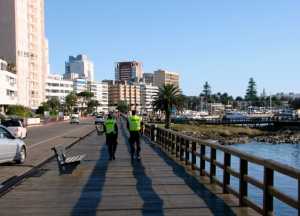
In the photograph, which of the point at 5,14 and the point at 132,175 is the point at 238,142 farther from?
the point at 5,14

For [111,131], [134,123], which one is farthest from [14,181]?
[111,131]

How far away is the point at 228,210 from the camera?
32.8 feet

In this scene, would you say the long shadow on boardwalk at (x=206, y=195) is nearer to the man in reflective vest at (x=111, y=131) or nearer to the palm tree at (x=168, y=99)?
the man in reflective vest at (x=111, y=131)

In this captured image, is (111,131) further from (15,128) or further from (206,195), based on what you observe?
(15,128)

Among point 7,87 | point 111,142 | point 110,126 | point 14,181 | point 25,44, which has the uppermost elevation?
point 25,44

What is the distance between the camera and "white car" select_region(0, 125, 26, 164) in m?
19.2

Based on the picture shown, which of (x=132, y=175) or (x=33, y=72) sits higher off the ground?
(x=33, y=72)

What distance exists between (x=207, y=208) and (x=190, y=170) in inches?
275

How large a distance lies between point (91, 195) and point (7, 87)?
371 feet

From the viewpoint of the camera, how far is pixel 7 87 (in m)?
121

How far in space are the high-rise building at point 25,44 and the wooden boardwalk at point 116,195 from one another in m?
125

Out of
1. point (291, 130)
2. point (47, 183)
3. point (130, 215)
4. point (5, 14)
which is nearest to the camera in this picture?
point (130, 215)

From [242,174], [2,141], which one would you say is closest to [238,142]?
[2,141]

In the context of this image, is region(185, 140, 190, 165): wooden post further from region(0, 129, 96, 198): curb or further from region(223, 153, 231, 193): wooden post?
region(223, 153, 231, 193): wooden post
